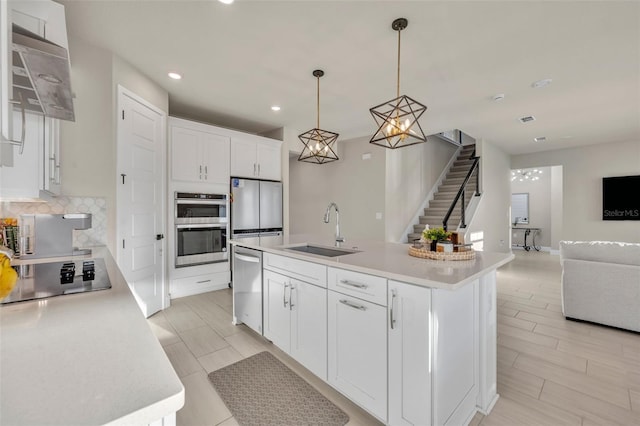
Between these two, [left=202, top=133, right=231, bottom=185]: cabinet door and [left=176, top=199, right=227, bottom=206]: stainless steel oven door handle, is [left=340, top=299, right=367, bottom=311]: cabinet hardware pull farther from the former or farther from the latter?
[left=202, top=133, right=231, bottom=185]: cabinet door

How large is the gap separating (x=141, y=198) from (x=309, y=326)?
7.93 feet

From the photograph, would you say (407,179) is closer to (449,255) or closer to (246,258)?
(246,258)

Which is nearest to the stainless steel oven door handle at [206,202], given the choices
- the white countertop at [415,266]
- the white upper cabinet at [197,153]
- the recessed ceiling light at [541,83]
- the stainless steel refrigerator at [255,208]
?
the stainless steel refrigerator at [255,208]

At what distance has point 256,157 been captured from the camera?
4.69m

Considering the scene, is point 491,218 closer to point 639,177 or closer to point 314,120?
point 639,177

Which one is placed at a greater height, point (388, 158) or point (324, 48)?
point (324, 48)

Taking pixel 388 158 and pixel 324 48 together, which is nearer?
pixel 324 48

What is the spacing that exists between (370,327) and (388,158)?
14.1 feet

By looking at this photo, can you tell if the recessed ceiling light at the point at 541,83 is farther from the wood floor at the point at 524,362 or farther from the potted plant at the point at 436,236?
the wood floor at the point at 524,362

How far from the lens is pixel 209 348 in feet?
8.30

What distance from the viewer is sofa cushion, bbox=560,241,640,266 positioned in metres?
2.85

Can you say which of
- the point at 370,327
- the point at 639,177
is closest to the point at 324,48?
the point at 370,327

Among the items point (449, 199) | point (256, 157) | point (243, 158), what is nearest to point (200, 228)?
point (243, 158)

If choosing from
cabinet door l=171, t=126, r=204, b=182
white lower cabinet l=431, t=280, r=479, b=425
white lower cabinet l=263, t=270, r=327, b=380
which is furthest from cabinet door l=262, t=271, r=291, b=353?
cabinet door l=171, t=126, r=204, b=182
